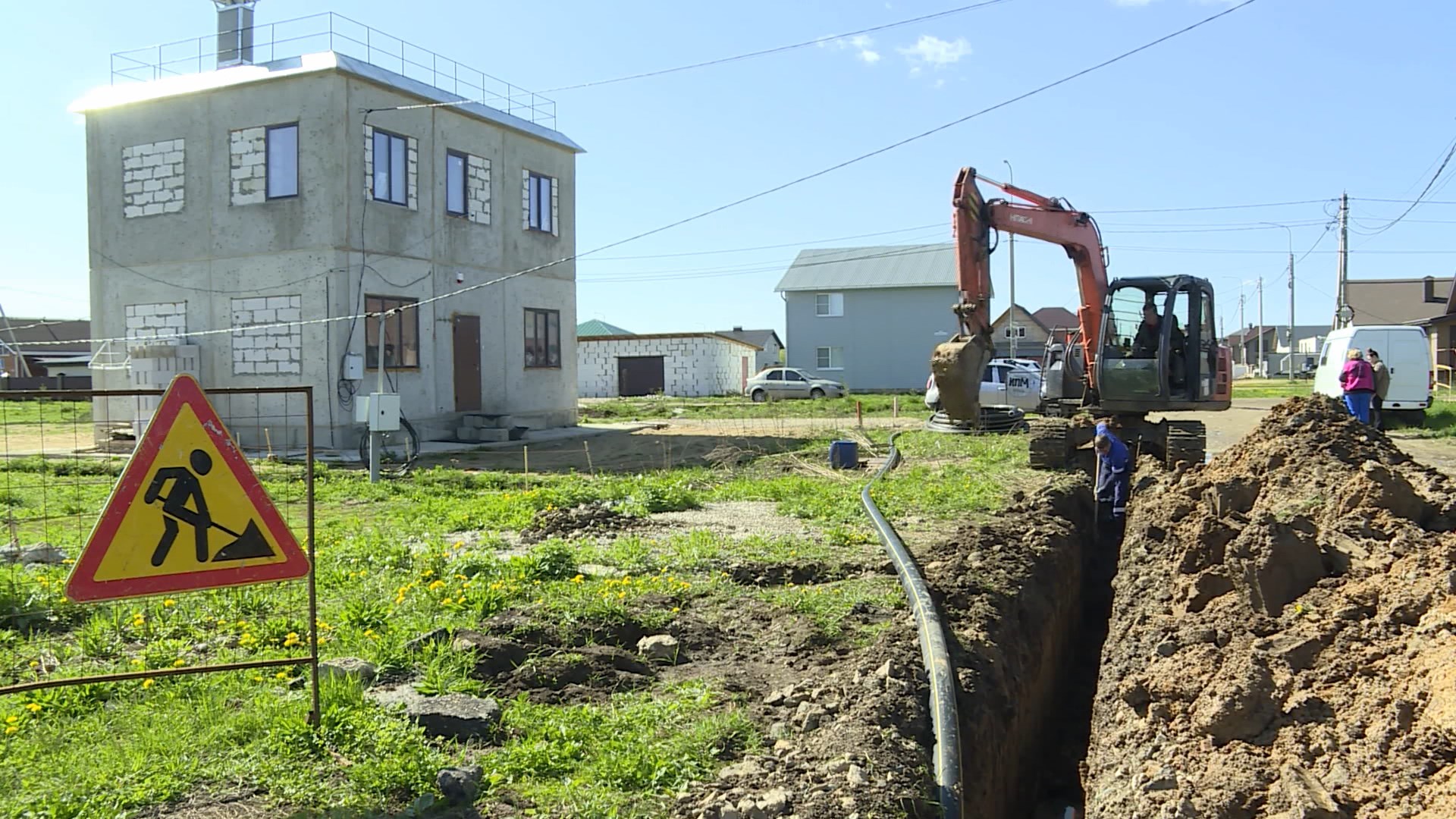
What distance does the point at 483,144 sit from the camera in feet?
78.2

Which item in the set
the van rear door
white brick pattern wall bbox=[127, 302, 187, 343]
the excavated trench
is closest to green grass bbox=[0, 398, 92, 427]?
white brick pattern wall bbox=[127, 302, 187, 343]

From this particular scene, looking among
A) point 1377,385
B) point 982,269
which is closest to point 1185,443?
point 982,269

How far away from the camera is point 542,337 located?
2595cm

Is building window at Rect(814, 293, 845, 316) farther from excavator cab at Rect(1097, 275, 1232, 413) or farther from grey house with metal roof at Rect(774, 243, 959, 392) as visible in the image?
excavator cab at Rect(1097, 275, 1232, 413)

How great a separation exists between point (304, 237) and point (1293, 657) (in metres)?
19.4

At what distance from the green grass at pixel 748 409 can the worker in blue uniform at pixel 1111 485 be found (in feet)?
46.5

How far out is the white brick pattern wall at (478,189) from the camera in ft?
76.8

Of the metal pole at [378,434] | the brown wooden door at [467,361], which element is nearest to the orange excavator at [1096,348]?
the metal pole at [378,434]

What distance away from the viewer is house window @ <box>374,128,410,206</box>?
69.3 feet

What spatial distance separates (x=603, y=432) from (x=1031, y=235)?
12498 mm

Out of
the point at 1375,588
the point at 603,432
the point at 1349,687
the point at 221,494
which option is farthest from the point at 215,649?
the point at 603,432

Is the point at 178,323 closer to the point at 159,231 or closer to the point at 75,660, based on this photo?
the point at 159,231

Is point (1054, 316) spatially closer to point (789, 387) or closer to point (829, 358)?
point (829, 358)

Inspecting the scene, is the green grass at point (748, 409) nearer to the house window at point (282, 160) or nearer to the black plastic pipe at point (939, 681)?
the house window at point (282, 160)
